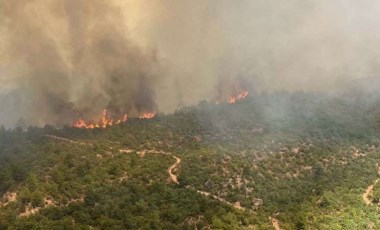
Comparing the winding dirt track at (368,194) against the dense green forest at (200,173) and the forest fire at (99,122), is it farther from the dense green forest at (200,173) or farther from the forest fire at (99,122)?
the forest fire at (99,122)

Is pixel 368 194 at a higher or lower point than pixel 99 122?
lower

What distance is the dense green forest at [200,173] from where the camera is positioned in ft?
172

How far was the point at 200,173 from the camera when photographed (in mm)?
60469

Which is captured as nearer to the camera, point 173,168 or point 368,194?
point 173,168

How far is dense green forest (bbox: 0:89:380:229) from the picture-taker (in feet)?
172

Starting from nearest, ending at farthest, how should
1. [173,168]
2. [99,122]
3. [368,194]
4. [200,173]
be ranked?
[200,173]
[173,168]
[368,194]
[99,122]

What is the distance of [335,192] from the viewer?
201 ft

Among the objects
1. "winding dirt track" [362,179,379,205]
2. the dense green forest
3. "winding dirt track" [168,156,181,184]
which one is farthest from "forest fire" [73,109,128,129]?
"winding dirt track" [362,179,379,205]

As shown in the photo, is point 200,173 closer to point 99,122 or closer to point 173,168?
point 173,168

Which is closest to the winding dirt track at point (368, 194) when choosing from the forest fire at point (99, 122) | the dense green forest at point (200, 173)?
the dense green forest at point (200, 173)

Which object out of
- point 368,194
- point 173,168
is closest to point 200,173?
point 173,168

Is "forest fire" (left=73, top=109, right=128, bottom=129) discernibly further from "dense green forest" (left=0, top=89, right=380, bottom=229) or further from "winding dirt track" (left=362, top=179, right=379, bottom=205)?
"winding dirt track" (left=362, top=179, right=379, bottom=205)

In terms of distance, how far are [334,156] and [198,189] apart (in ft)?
63.6

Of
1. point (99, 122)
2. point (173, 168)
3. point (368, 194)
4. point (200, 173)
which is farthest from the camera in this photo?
point (99, 122)
